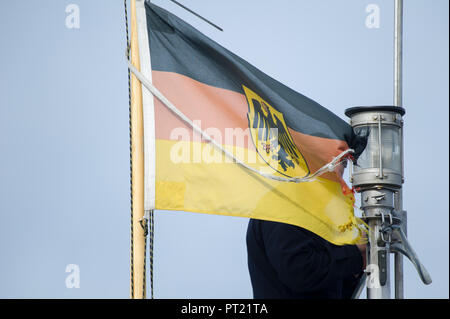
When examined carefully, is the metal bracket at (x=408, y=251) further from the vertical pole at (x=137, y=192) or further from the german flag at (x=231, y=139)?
the vertical pole at (x=137, y=192)

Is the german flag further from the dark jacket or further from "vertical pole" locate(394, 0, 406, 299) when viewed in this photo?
"vertical pole" locate(394, 0, 406, 299)

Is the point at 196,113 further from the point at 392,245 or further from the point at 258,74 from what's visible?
the point at 392,245

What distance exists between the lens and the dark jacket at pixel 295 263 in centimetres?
945

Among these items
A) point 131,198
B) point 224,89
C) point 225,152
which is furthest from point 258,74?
point 131,198

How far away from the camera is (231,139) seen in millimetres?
9477

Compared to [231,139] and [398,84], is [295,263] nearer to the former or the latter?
[231,139]

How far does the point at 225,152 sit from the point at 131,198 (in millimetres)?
958

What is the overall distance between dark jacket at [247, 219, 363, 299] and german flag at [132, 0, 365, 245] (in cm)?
15

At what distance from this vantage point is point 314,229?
9656 mm

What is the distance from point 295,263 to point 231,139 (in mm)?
1292

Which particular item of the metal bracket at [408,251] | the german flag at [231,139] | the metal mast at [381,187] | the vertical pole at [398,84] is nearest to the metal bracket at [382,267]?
the metal mast at [381,187]

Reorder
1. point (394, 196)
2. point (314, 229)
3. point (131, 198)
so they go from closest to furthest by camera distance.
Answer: point (131, 198)
point (314, 229)
point (394, 196)

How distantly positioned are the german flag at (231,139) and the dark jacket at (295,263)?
0.50ft

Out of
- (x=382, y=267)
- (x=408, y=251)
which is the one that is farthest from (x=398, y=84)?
(x=382, y=267)
